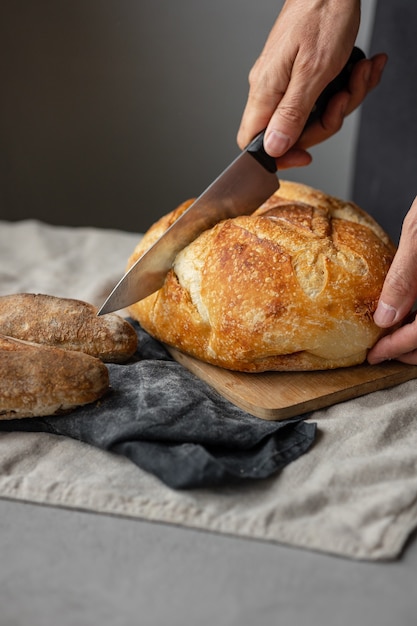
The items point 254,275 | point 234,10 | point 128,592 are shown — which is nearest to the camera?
point 128,592

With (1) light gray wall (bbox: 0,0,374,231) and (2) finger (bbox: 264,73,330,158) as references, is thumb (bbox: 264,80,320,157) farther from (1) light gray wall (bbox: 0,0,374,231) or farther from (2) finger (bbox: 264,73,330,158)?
(1) light gray wall (bbox: 0,0,374,231)

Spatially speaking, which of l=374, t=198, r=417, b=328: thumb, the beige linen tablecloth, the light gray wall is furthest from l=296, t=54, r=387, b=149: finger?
the light gray wall

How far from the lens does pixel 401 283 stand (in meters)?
1.40

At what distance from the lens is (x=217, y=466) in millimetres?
1133

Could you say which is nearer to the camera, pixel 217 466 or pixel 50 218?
pixel 217 466

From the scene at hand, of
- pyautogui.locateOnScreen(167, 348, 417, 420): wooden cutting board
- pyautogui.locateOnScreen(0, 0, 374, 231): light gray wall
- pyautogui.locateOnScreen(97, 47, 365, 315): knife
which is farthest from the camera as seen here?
pyautogui.locateOnScreen(0, 0, 374, 231): light gray wall

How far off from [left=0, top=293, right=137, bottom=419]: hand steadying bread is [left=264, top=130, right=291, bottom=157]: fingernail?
532 mm

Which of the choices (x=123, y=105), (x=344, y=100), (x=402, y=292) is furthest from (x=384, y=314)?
(x=123, y=105)

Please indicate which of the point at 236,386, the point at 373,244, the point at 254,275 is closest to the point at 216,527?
the point at 236,386

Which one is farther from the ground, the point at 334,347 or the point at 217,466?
the point at 334,347

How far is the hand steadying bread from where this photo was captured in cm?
123

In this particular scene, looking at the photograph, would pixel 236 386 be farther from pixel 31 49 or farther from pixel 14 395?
pixel 31 49

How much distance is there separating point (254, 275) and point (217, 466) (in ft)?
1.41

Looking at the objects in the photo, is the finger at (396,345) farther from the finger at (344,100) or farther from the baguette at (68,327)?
the finger at (344,100)
